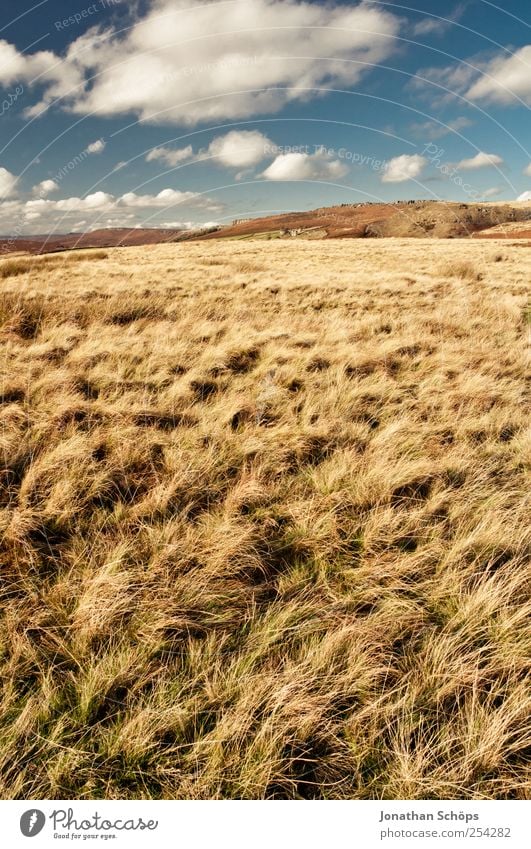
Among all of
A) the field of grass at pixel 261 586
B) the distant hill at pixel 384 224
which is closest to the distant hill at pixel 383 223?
the distant hill at pixel 384 224

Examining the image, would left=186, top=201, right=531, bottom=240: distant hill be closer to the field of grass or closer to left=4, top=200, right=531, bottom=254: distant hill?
left=4, top=200, right=531, bottom=254: distant hill

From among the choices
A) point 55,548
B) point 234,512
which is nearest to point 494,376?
point 234,512

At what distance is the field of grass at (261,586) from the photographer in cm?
158

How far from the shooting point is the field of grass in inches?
62.3

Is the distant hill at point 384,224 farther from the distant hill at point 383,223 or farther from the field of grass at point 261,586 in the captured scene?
the field of grass at point 261,586

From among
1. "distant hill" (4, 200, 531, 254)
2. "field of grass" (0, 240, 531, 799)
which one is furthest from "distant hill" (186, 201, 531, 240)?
"field of grass" (0, 240, 531, 799)

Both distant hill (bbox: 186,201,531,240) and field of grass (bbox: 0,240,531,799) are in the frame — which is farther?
distant hill (bbox: 186,201,531,240)

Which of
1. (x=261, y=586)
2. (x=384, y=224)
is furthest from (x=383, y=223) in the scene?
(x=261, y=586)

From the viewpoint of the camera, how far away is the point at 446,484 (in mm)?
3180

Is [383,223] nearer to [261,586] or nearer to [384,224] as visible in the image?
[384,224]

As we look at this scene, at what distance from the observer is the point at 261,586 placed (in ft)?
7.42

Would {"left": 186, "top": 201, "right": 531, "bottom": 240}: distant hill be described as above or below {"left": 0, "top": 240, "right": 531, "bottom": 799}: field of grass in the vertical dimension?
above

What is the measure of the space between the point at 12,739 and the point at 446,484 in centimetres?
292
